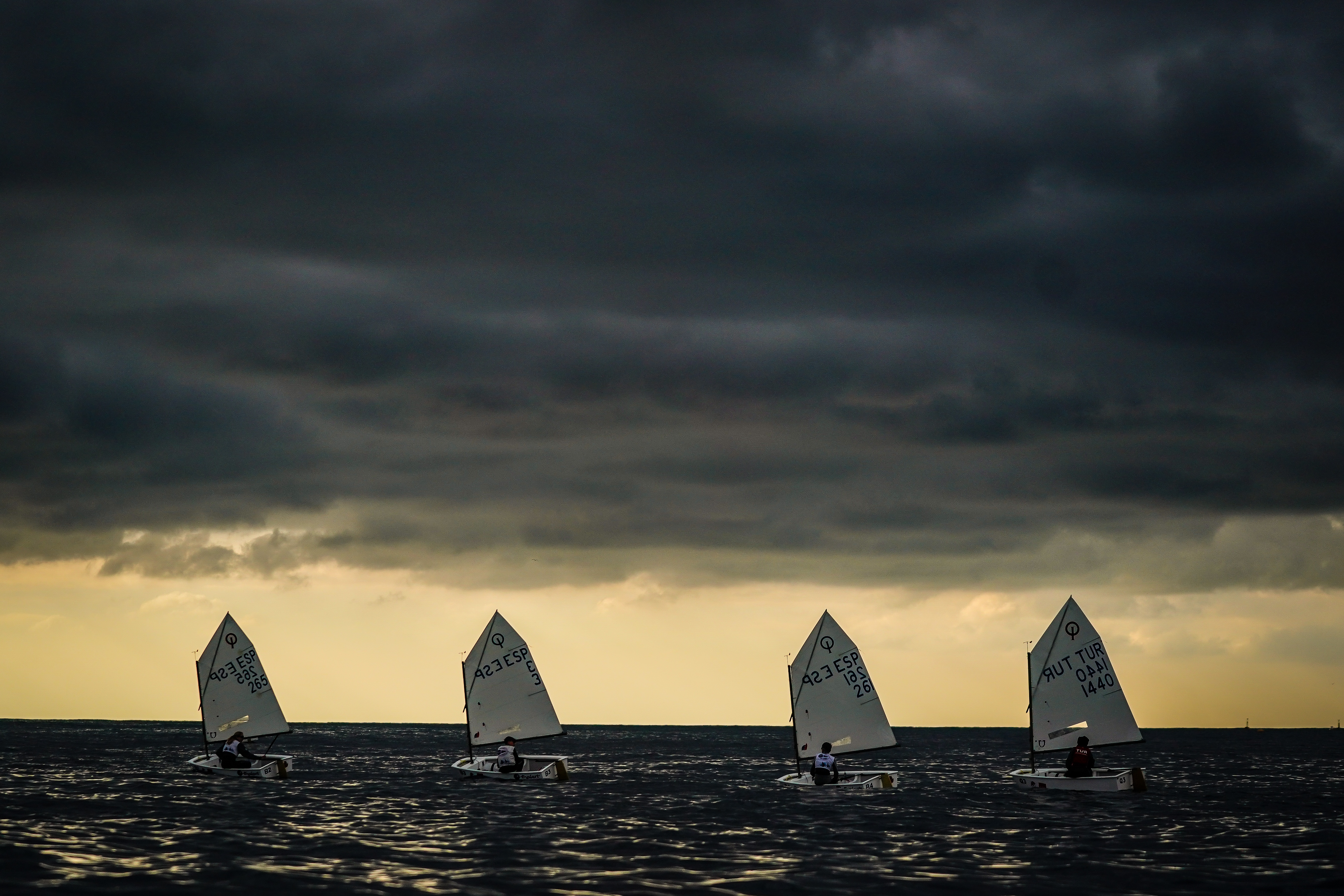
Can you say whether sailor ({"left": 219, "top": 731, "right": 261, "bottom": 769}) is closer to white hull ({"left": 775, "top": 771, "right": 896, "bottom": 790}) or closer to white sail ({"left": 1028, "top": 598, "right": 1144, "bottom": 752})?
white hull ({"left": 775, "top": 771, "right": 896, "bottom": 790})

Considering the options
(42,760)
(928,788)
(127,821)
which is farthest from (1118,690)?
(42,760)

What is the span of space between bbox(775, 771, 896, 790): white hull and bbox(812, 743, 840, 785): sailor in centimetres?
35

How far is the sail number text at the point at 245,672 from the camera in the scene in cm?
8012

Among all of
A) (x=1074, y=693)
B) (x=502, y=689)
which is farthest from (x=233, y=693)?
(x=1074, y=693)

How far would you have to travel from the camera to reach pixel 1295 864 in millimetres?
45188

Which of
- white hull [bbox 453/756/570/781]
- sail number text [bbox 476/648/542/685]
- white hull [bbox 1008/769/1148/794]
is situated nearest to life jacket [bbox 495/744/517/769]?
white hull [bbox 453/756/570/781]

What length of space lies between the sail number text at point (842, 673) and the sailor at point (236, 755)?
104 feet

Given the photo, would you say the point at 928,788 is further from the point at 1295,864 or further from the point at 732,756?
the point at 732,756

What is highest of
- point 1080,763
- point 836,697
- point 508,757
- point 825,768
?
point 836,697

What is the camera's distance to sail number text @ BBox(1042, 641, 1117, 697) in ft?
232

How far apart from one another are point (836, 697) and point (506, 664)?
19.5 meters

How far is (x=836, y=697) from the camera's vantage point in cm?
7162

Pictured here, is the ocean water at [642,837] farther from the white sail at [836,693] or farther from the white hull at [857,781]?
the white sail at [836,693]

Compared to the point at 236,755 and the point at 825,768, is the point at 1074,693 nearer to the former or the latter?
the point at 825,768
